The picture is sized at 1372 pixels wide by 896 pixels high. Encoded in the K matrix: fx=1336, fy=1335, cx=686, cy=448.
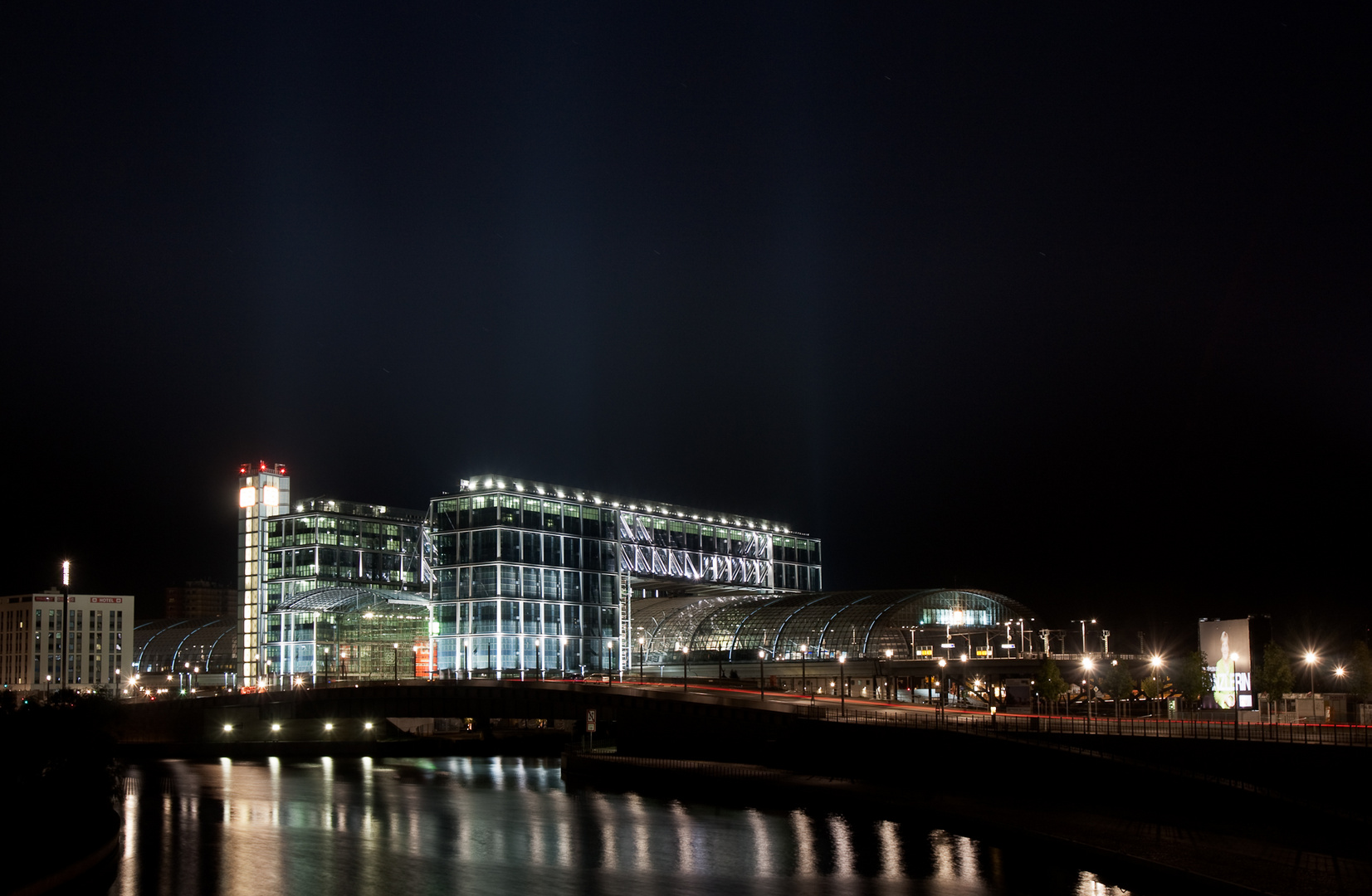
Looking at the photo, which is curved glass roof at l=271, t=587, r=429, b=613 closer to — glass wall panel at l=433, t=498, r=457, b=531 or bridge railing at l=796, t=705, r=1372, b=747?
glass wall panel at l=433, t=498, r=457, b=531

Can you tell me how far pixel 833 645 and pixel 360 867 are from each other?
8956 cm

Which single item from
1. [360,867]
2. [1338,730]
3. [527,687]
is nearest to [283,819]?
[360,867]

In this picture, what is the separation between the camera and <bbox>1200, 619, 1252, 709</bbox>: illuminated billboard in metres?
98.1

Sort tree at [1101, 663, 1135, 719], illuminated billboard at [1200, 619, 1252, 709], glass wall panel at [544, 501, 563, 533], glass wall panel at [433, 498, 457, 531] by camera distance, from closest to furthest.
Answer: illuminated billboard at [1200, 619, 1252, 709], tree at [1101, 663, 1135, 719], glass wall panel at [433, 498, 457, 531], glass wall panel at [544, 501, 563, 533]

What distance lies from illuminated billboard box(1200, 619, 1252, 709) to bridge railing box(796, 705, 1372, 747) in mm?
2422

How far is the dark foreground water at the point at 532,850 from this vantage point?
65.4 meters

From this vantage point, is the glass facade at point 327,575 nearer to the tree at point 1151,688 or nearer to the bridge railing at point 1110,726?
the bridge railing at point 1110,726

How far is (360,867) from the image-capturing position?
72.2 meters

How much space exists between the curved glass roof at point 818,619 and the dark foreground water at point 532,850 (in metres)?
53.1

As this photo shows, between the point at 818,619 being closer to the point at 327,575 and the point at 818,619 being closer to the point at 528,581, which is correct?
the point at 528,581

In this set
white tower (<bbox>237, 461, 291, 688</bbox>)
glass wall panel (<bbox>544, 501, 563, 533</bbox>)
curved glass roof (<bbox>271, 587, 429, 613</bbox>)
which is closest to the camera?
glass wall panel (<bbox>544, 501, 563, 533</bbox>)

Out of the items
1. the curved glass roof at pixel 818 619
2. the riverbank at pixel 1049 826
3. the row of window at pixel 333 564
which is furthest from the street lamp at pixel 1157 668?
the row of window at pixel 333 564

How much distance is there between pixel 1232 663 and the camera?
325 feet

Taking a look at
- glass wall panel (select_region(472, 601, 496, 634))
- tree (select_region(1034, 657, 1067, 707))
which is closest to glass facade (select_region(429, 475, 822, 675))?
glass wall panel (select_region(472, 601, 496, 634))
